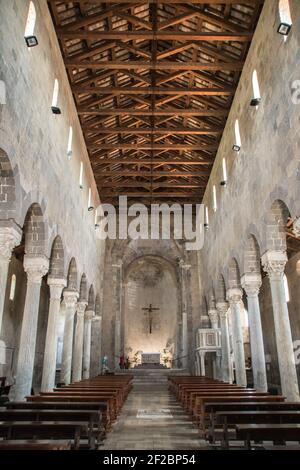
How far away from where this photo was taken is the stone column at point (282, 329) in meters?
11.8

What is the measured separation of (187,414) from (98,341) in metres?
16.7

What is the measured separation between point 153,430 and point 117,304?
2058 cm

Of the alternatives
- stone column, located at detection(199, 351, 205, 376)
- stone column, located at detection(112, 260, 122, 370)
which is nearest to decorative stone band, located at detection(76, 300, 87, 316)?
stone column, located at detection(112, 260, 122, 370)

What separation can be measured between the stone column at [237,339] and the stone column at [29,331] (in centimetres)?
965

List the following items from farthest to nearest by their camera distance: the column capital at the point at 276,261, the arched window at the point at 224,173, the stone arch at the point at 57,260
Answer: the arched window at the point at 224,173 < the stone arch at the point at 57,260 < the column capital at the point at 276,261

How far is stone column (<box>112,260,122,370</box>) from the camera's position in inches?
1114

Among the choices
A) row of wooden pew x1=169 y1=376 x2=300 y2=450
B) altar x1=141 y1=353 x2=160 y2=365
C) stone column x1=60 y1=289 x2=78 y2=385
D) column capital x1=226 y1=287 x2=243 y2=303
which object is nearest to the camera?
row of wooden pew x1=169 y1=376 x2=300 y2=450

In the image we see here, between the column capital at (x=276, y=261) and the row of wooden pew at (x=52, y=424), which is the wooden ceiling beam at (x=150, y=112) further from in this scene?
the row of wooden pew at (x=52, y=424)

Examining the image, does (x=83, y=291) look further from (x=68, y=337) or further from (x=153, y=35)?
(x=153, y=35)

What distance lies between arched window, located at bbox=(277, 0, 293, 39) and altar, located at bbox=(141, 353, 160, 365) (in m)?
28.1

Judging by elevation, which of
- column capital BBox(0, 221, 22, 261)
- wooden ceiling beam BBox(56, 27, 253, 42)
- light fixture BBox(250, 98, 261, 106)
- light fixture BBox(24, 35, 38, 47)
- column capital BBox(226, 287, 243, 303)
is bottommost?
column capital BBox(0, 221, 22, 261)

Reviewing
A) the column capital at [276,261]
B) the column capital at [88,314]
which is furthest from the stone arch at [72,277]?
the column capital at [276,261]

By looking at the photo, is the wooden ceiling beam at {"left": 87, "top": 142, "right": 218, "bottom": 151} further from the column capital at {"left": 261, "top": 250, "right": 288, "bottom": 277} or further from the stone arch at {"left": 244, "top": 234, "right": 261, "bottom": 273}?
the column capital at {"left": 261, "top": 250, "right": 288, "bottom": 277}
